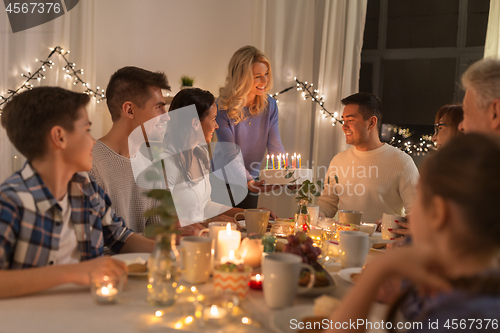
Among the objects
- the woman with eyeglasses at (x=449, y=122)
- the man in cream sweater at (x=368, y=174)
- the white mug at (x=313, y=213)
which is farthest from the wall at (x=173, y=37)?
the white mug at (x=313, y=213)

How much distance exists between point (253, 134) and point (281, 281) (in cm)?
241

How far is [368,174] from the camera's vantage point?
108 inches

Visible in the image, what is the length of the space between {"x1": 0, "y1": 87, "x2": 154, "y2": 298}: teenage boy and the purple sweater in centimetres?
179

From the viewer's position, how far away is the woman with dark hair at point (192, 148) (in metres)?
2.18

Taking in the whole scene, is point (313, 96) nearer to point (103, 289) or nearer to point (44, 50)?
point (44, 50)

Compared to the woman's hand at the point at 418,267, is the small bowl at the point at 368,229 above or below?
below

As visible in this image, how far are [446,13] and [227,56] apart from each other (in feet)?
7.65

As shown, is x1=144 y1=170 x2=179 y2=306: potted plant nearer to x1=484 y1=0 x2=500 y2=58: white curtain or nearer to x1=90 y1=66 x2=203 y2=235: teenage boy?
x1=90 y1=66 x2=203 y2=235: teenage boy

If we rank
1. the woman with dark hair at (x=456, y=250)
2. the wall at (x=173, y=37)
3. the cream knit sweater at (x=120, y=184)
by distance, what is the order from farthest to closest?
1. the wall at (x=173, y=37)
2. the cream knit sweater at (x=120, y=184)
3. the woman with dark hair at (x=456, y=250)

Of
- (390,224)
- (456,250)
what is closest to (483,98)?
(390,224)

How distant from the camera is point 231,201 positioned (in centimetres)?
293

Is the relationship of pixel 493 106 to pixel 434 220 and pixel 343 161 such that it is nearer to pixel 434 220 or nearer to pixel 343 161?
pixel 434 220

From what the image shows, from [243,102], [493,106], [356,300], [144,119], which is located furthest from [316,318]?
[243,102]

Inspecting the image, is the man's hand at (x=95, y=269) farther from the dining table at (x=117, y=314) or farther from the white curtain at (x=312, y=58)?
the white curtain at (x=312, y=58)
